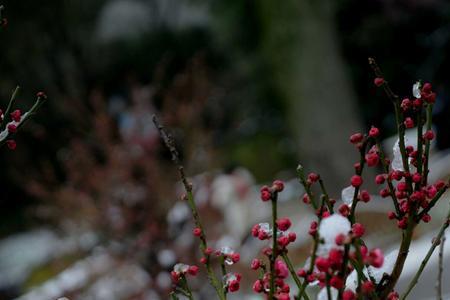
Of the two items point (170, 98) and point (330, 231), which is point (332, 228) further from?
point (170, 98)

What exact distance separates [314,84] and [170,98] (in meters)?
1.91

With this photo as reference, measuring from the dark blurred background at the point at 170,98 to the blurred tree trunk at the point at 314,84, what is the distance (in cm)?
1

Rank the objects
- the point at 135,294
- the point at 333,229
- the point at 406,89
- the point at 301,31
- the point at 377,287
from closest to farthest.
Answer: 1. the point at 333,229
2. the point at 377,287
3. the point at 135,294
4. the point at 301,31
5. the point at 406,89

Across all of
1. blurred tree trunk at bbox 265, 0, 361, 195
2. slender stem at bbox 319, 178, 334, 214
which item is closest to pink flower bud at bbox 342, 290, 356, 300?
slender stem at bbox 319, 178, 334, 214

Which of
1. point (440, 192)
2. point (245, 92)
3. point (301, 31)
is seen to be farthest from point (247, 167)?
point (440, 192)

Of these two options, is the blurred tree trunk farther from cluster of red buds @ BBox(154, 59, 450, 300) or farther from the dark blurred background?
cluster of red buds @ BBox(154, 59, 450, 300)

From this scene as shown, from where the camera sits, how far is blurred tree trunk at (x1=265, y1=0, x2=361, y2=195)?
5566mm

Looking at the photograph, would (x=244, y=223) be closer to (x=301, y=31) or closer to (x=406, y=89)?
(x=301, y=31)

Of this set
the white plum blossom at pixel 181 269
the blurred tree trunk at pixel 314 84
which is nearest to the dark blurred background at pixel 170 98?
the blurred tree trunk at pixel 314 84

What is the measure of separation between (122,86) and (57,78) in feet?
4.86

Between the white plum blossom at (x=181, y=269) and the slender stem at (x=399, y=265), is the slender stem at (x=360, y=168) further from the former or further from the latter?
the white plum blossom at (x=181, y=269)

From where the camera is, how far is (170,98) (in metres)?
4.07

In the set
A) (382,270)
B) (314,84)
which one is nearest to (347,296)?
(382,270)

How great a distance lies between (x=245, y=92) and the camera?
1034 cm
